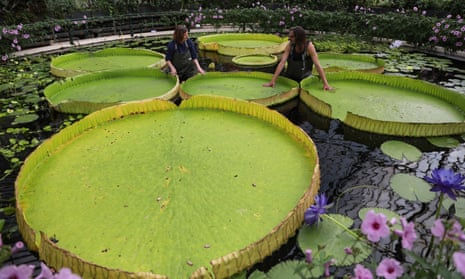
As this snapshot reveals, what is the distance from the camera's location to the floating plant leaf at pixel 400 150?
3.61 meters

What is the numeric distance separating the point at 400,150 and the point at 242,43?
22.4 feet

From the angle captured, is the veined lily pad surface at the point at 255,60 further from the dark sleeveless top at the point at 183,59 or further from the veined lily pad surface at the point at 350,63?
the dark sleeveless top at the point at 183,59

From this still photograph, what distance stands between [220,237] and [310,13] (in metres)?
10.5

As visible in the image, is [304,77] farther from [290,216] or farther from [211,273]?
[211,273]

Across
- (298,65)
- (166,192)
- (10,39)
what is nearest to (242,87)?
(298,65)

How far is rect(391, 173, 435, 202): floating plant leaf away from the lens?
2.95 meters

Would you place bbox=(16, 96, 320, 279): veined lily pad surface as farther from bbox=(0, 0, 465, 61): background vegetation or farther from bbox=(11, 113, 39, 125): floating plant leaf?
bbox=(0, 0, 465, 61): background vegetation

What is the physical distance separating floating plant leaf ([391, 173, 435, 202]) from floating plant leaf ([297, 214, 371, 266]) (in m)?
0.81

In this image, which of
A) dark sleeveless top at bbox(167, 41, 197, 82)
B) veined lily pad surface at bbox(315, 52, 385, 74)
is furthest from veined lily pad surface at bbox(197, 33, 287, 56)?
dark sleeveless top at bbox(167, 41, 197, 82)

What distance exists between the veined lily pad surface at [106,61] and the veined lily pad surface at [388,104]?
347 cm

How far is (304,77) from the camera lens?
584 cm

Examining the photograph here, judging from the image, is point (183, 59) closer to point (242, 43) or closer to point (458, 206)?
point (242, 43)

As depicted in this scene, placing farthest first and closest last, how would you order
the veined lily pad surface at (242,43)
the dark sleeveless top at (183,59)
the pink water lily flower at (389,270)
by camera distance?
the veined lily pad surface at (242,43) → the dark sleeveless top at (183,59) → the pink water lily flower at (389,270)

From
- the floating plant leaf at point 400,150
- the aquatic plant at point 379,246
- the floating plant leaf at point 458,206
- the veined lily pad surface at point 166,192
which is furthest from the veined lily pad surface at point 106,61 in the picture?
the floating plant leaf at point 458,206
